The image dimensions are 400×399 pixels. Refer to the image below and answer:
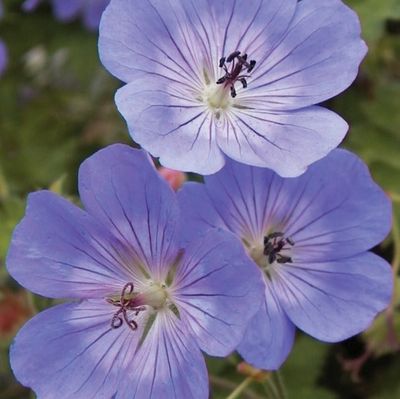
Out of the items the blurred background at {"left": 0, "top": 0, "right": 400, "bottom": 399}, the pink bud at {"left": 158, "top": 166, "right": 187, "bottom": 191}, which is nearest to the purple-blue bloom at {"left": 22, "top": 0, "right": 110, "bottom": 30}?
the blurred background at {"left": 0, "top": 0, "right": 400, "bottom": 399}

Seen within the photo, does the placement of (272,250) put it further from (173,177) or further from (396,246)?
(396,246)

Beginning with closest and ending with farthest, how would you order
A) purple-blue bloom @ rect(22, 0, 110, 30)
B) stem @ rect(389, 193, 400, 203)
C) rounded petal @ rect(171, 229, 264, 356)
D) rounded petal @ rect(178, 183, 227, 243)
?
rounded petal @ rect(171, 229, 264, 356) < rounded petal @ rect(178, 183, 227, 243) < stem @ rect(389, 193, 400, 203) < purple-blue bloom @ rect(22, 0, 110, 30)

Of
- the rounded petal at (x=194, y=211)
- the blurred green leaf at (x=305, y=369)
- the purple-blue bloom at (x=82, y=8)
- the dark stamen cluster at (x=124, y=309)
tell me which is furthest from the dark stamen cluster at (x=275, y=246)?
the purple-blue bloom at (x=82, y=8)

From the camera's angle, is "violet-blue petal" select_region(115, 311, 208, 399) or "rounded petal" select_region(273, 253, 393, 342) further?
"rounded petal" select_region(273, 253, 393, 342)

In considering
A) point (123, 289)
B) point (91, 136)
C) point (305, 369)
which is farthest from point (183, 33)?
point (91, 136)

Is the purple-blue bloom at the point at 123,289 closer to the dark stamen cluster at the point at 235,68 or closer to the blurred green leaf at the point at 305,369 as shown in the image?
the dark stamen cluster at the point at 235,68

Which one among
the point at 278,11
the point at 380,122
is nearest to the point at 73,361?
the point at 278,11

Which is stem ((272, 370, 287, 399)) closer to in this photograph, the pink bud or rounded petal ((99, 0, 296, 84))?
the pink bud

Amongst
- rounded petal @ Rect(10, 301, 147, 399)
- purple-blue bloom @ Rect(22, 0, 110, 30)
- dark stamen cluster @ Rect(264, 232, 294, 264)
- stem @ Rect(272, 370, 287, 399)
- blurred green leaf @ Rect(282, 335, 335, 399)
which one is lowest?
blurred green leaf @ Rect(282, 335, 335, 399)
